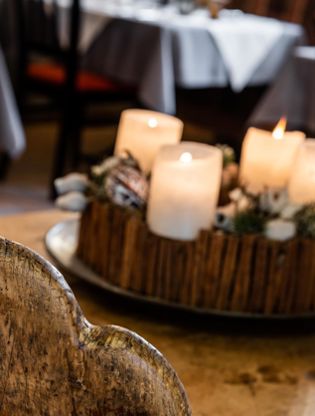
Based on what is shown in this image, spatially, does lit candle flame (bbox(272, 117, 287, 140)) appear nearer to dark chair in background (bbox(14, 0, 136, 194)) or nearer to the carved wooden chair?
the carved wooden chair

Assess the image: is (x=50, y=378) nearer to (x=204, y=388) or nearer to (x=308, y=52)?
(x=204, y=388)

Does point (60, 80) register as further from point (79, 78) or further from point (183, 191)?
point (183, 191)

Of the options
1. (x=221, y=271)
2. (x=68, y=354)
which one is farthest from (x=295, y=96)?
(x=68, y=354)

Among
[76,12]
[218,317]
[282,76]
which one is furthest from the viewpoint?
[76,12]

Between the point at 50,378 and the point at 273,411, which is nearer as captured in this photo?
the point at 50,378

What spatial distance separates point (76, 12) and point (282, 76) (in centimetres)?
75

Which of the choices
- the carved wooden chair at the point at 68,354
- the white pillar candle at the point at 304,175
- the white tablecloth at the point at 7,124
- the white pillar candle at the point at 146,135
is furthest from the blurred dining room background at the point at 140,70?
the carved wooden chair at the point at 68,354

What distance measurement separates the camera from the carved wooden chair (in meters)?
0.50

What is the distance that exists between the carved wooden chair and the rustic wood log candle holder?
332mm

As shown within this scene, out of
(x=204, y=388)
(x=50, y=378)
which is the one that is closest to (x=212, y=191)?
(x=204, y=388)

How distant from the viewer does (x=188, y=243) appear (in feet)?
2.82

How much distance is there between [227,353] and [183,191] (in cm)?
17

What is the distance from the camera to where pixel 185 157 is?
89cm

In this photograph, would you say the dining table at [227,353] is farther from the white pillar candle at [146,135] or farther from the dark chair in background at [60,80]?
the dark chair in background at [60,80]
